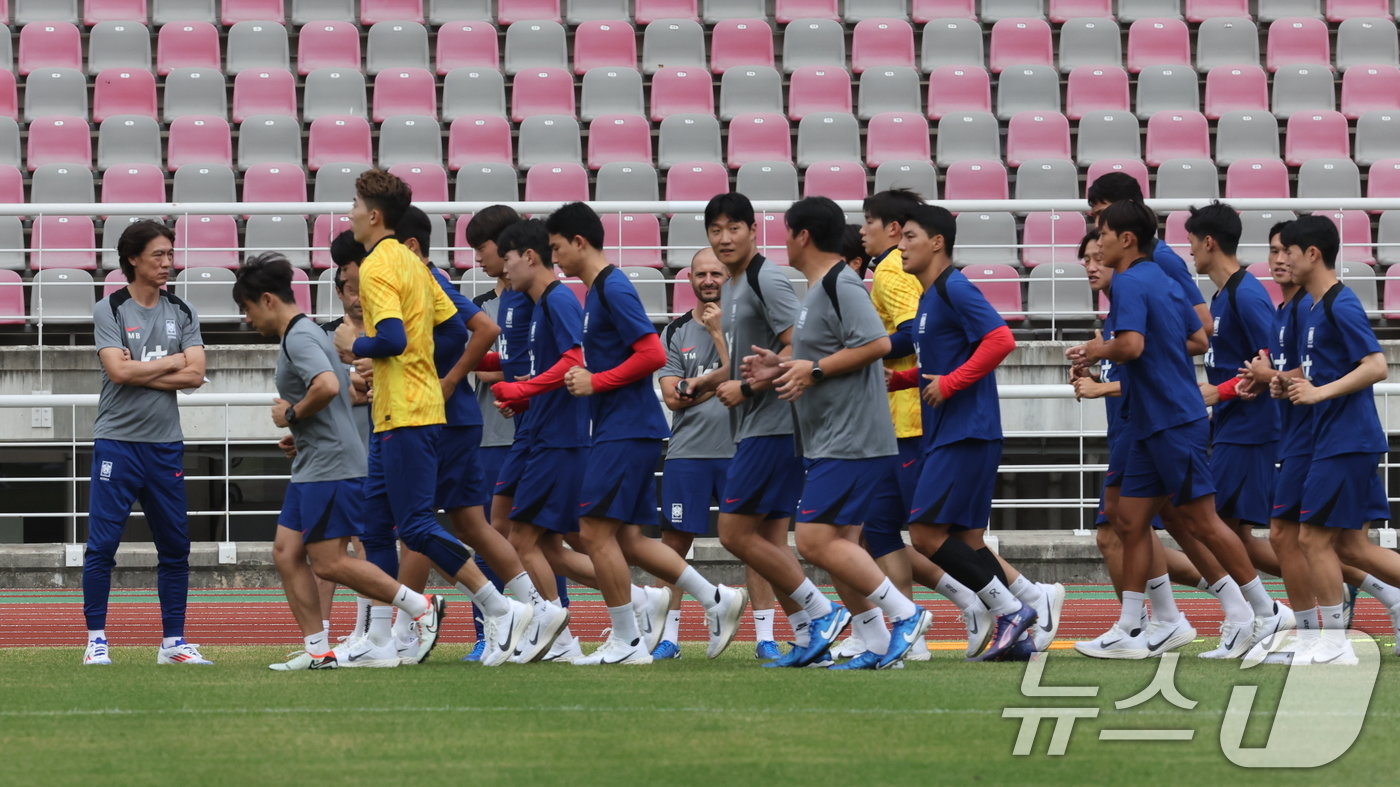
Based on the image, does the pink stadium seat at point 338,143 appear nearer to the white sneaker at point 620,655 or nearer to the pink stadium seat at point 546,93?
A: the pink stadium seat at point 546,93

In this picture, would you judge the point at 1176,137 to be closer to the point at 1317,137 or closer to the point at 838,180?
the point at 1317,137

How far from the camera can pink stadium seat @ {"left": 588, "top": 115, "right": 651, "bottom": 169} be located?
19328mm

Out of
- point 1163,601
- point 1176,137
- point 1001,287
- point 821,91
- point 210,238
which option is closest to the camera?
point 1163,601

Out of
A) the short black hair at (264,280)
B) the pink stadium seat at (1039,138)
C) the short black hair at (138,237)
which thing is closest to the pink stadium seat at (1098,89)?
the pink stadium seat at (1039,138)

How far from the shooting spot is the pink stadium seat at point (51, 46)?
2028cm

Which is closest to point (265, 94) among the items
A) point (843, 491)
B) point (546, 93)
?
point (546, 93)

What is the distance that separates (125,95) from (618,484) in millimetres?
13265

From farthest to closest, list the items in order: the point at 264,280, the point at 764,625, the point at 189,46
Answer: the point at 189,46, the point at 764,625, the point at 264,280

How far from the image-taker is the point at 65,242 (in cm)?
1775

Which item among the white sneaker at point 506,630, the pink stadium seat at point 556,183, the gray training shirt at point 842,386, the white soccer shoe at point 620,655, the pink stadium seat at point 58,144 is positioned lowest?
the white soccer shoe at point 620,655

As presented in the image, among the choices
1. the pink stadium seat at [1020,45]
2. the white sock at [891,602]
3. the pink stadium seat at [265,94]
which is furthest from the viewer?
the pink stadium seat at [1020,45]

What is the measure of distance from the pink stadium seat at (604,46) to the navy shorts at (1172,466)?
12996 mm

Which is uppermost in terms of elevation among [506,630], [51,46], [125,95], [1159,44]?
[1159,44]

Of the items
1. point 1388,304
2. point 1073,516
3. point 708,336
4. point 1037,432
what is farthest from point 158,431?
point 1388,304
